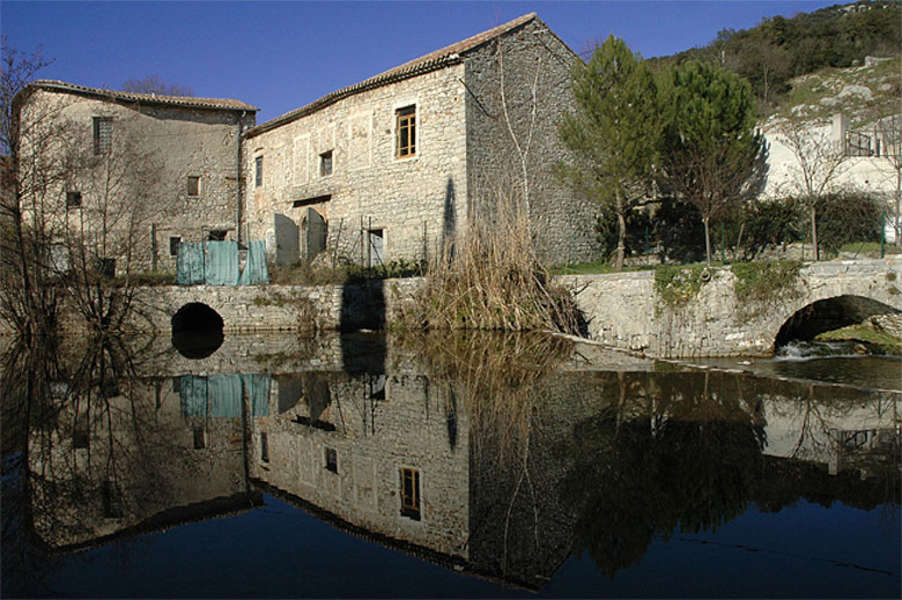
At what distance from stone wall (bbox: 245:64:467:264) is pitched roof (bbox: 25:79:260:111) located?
262cm

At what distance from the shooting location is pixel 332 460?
5000 mm

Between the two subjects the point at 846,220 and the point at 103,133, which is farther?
the point at 103,133

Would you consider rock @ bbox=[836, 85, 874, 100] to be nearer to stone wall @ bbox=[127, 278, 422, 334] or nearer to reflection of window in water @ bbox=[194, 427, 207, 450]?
stone wall @ bbox=[127, 278, 422, 334]

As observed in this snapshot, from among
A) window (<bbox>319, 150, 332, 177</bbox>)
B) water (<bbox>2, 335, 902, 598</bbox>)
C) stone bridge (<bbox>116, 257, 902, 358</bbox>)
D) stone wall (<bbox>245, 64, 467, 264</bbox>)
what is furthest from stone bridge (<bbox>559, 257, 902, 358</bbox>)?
window (<bbox>319, 150, 332, 177</bbox>)

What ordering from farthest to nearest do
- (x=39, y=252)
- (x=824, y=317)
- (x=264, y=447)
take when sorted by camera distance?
(x=39, y=252)
(x=824, y=317)
(x=264, y=447)

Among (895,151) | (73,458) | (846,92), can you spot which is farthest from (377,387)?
(846,92)

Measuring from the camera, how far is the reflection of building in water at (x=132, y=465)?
154 inches

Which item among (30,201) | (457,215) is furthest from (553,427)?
(30,201)

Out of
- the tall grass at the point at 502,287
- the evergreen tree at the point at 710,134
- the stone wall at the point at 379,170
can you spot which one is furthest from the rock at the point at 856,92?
the tall grass at the point at 502,287

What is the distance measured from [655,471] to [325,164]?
16.8m

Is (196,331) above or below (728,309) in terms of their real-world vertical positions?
below

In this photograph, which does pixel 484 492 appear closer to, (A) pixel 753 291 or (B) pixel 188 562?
(B) pixel 188 562

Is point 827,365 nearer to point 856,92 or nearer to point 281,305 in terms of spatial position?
point 281,305

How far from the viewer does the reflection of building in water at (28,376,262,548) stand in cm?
391
